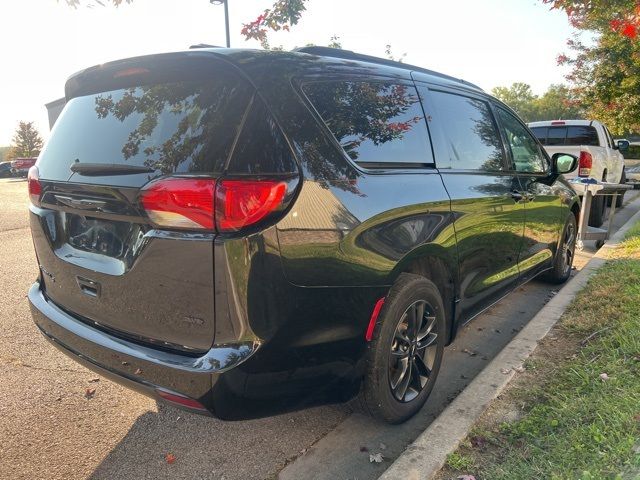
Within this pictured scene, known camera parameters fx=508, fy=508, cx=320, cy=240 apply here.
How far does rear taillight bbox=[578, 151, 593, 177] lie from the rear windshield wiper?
8386 millimetres

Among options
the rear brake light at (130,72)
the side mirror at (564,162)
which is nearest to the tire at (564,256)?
the side mirror at (564,162)

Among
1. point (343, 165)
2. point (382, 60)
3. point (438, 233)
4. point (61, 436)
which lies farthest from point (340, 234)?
point (61, 436)

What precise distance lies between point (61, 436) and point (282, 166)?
1.97 metres

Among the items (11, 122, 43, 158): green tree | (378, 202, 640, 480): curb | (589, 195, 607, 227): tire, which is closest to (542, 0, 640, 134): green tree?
(589, 195, 607, 227): tire

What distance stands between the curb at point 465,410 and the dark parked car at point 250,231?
258mm

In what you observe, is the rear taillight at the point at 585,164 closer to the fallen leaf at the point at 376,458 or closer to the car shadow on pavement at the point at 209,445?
the car shadow on pavement at the point at 209,445

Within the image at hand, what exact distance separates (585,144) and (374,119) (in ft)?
28.4

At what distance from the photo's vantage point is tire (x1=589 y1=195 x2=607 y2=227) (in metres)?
8.27

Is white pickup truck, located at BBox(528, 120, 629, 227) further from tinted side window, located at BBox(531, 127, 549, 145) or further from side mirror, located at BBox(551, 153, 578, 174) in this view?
side mirror, located at BBox(551, 153, 578, 174)

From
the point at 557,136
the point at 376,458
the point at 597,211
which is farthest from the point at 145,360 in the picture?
the point at 557,136

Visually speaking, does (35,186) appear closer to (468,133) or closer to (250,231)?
(250,231)

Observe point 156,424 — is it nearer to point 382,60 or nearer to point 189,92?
point 189,92

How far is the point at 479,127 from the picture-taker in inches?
144

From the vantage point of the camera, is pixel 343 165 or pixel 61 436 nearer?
pixel 343 165
